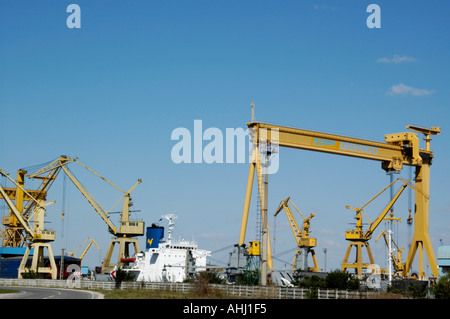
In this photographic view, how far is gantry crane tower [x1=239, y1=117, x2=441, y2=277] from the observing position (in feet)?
186

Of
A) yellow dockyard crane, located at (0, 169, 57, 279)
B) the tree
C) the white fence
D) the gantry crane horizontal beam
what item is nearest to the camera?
the tree

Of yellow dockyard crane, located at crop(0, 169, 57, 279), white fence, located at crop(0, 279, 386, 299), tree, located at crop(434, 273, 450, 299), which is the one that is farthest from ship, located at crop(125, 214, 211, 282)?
tree, located at crop(434, 273, 450, 299)

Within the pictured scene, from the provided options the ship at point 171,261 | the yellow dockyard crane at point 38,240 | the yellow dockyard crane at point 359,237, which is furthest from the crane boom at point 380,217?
the yellow dockyard crane at point 38,240

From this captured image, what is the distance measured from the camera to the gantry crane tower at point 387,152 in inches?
2231

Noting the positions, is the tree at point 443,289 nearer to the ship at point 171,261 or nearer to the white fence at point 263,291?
the white fence at point 263,291

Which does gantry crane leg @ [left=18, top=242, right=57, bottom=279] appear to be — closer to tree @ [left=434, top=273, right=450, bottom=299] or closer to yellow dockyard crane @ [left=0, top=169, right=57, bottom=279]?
yellow dockyard crane @ [left=0, top=169, right=57, bottom=279]

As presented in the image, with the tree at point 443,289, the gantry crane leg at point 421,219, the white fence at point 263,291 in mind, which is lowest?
the white fence at point 263,291

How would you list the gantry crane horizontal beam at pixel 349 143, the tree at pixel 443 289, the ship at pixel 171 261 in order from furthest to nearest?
the ship at pixel 171 261 → the gantry crane horizontal beam at pixel 349 143 → the tree at pixel 443 289

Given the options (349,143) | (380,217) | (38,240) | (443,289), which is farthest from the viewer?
(38,240)

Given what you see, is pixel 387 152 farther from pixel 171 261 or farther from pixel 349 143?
pixel 171 261

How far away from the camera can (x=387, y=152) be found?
64.1m

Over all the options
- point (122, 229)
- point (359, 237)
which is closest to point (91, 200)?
point (122, 229)
